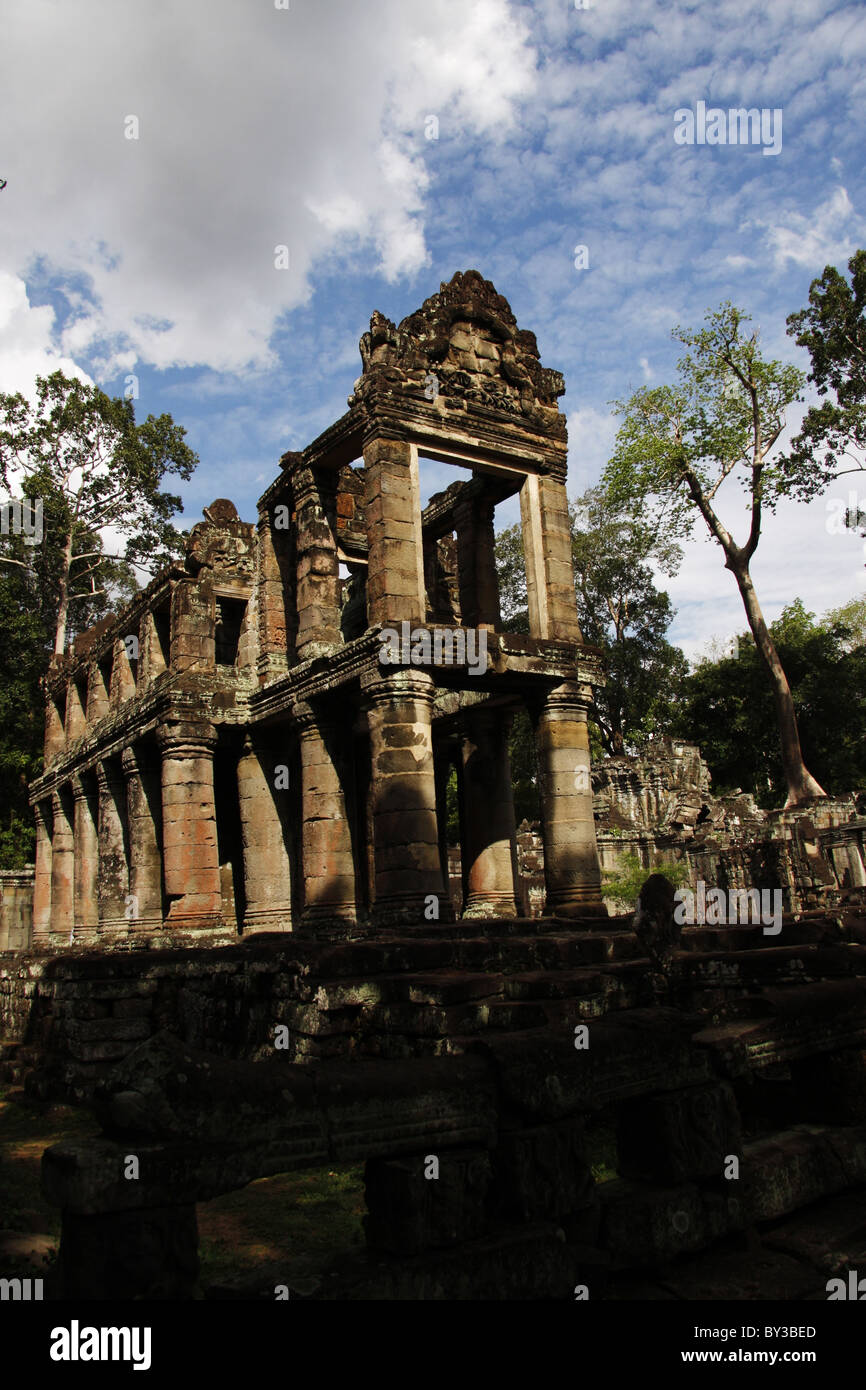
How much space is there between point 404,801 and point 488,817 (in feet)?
12.2

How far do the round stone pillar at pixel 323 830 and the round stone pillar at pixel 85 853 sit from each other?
9124 mm

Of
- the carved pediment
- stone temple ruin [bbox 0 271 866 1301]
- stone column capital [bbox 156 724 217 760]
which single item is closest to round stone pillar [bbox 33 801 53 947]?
stone temple ruin [bbox 0 271 866 1301]

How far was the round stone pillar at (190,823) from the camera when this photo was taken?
50.3 ft

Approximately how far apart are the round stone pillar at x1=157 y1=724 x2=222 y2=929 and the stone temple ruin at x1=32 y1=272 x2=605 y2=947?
36 mm

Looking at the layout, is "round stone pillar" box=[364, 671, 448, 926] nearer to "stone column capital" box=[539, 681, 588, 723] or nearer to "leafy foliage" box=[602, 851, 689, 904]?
"stone column capital" box=[539, 681, 588, 723]

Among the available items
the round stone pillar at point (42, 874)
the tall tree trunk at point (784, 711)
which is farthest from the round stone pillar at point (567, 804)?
the round stone pillar at point (42, 874)

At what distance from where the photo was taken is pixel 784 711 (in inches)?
1068

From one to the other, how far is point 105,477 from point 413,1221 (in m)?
30.8

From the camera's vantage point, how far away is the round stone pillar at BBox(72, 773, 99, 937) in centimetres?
2147

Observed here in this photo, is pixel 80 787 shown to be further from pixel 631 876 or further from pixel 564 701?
pixel 631 876

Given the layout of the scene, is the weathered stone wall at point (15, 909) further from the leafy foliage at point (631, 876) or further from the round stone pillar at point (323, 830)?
the round stone pillar at point (323, 830)

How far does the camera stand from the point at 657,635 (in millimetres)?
42031

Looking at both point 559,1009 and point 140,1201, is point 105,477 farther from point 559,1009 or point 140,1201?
point 140,1201
